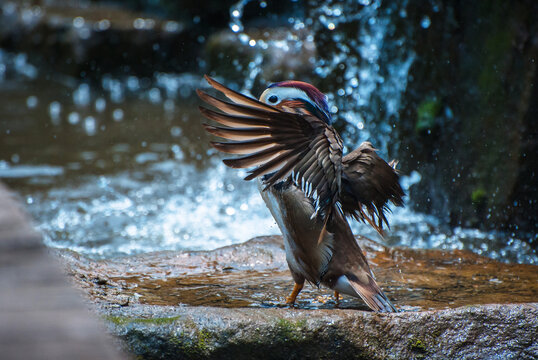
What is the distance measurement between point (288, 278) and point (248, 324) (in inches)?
41.9

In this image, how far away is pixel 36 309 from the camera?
3.01 feet

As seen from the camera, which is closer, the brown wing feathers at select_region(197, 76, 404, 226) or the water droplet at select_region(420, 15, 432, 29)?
the brown wing feathers at select_region(197, 76, 404, 226)

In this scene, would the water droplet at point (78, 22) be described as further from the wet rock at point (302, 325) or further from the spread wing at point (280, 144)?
the spread wing at point (280, 144)

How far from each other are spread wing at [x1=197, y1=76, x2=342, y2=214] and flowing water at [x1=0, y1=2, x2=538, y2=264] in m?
2.06

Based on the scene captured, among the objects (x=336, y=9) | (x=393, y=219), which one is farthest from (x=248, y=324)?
(x=336, y=9)

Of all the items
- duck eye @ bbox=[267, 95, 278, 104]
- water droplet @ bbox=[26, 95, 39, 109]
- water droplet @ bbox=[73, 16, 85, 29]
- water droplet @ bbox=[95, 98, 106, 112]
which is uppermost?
water droplet @ bbox=[73, 16, 85, 29]

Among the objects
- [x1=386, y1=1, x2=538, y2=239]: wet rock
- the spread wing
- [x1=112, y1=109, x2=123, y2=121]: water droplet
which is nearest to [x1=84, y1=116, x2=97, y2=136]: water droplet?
[x1=112, y1=109, x2=123, y2=121]: water droplet

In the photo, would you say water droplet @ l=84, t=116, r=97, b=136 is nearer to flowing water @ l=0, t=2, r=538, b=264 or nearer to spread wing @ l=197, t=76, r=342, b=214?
flowing water @ l=0, t=2, r=538, b=264

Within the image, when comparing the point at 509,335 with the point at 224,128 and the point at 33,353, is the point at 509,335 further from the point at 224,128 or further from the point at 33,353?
the point at 33,353

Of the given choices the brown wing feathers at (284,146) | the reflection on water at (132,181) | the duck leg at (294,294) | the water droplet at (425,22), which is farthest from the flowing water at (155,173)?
the brown wing feathers at (284,146)

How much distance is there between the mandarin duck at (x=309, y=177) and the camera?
2.71 m

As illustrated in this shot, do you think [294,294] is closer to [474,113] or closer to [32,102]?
[474,113]

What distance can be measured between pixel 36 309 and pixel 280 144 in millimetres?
1940

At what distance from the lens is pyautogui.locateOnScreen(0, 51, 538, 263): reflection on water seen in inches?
195
